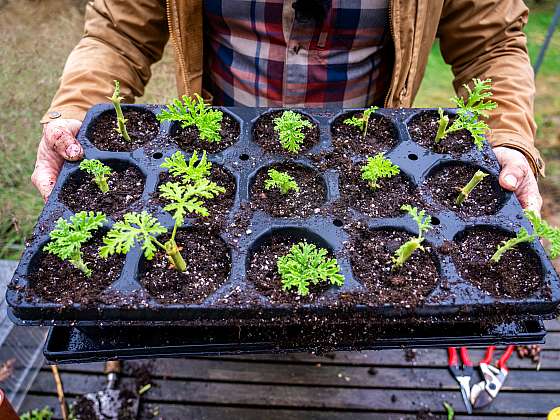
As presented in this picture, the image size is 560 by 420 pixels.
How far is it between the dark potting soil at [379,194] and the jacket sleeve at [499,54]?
0.54 meters

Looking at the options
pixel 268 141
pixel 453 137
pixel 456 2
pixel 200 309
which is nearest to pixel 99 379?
pixel 200 309

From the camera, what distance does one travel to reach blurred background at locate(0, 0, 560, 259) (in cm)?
364

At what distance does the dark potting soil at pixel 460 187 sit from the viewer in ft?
5.74

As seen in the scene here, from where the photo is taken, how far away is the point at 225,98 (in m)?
2.49

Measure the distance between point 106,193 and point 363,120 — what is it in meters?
1.11

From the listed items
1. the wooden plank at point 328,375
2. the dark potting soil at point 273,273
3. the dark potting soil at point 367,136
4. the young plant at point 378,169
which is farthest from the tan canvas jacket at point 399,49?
the wooden plank at point 328,375

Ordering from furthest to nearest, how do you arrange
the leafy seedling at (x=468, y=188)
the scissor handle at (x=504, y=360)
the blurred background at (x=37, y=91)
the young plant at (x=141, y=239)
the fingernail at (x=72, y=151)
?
1. the blurred background at (x=37, y=91)
2. the scissor handle at (x=504, y=360)
3. the fingernail at (x=72, y=151)
4. the leafy seedling at (x=468, y=188)
5. the young plant at (x=141, y=239)

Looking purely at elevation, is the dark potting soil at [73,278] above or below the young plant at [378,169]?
below

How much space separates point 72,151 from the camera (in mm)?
1787

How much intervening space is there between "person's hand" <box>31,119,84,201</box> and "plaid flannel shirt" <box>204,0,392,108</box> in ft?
2.72

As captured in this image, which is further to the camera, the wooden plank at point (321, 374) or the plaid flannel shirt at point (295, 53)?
the wooden plank at point (321, 374)

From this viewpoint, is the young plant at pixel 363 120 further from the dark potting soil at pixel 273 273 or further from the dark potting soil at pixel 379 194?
the dark potting soil at pixel 273 273

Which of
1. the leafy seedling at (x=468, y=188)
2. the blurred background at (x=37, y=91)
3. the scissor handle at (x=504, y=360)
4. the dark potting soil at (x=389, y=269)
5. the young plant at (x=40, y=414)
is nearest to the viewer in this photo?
the dark potting soil at (x=389, y=269)

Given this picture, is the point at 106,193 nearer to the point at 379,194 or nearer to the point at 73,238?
the point at 73,238
